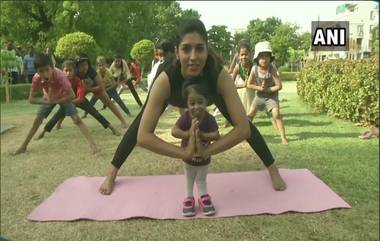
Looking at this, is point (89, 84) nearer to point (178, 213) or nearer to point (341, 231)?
point (178, 213)

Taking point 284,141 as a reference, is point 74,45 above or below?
above

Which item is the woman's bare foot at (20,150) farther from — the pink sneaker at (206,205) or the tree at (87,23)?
the tree at (87,23)

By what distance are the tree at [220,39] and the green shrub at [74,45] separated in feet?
1.72

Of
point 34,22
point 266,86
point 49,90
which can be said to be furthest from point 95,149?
point 34,22

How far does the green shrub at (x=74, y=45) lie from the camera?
6.05 feet

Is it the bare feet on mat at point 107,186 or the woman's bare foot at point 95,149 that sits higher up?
the bare feet on mat at point 107,186

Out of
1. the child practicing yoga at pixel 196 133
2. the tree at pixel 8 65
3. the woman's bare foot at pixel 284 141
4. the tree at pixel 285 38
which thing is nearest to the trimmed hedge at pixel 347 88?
the woman's bare foot at pixel 284 141

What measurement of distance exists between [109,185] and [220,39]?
1830 millimetres

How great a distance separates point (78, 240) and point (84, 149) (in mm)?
2648

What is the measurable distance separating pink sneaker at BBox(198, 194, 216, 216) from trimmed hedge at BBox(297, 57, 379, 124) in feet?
8.52

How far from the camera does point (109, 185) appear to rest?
340 centimetres

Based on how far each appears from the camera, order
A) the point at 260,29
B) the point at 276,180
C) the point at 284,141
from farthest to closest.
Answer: the point at 284,141 < the point at 276,180 < the point at 260,29

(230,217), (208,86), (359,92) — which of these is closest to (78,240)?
(230,217)

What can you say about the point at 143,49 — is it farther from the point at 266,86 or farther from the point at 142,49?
the point at 266,86
